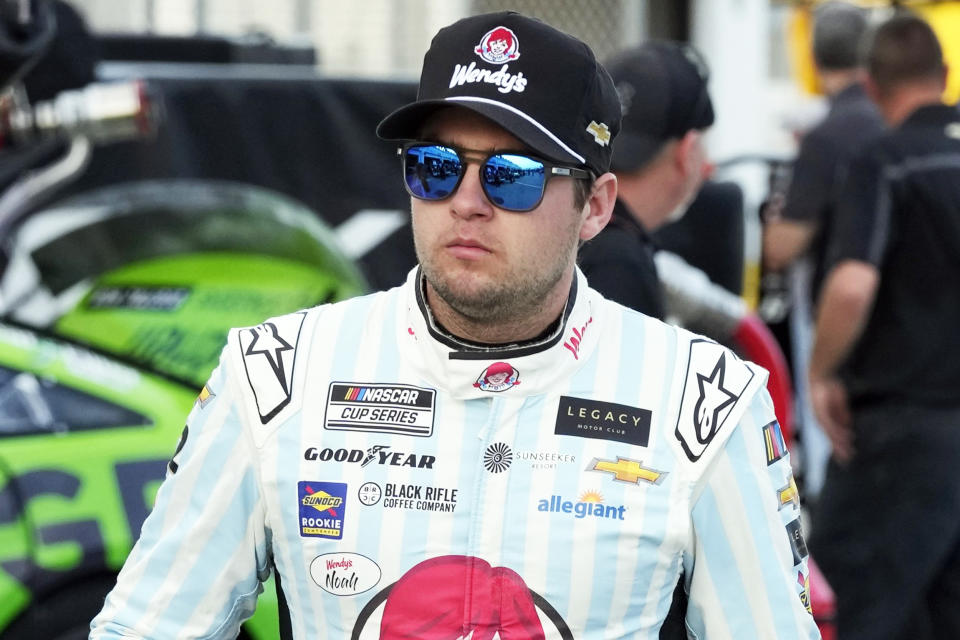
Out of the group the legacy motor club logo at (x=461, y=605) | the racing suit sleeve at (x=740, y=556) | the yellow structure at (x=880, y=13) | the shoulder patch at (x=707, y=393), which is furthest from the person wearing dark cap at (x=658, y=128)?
the yellow structure at (x=880, y=13)

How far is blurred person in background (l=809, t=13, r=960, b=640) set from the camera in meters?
4.57

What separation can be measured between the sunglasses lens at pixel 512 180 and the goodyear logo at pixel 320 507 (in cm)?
41

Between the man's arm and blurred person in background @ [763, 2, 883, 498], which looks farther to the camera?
blurred person in background @ [763, 2, 883, 498]

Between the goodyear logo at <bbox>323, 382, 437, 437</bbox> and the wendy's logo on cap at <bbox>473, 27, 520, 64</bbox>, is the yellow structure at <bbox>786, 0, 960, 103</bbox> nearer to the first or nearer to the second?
the wendy's logo on cap at <bbox>473, 27, 520, 64</bbox>

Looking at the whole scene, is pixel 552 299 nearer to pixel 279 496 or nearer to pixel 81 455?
pixel 279 496

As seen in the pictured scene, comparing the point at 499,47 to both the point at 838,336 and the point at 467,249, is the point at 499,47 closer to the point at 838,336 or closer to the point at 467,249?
the point at 467,249

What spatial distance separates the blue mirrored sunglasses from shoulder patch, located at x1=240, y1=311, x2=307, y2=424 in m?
0.26

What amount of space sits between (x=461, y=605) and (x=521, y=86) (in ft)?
2.12

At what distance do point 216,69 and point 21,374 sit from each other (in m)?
2.36

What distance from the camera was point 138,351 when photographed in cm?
410

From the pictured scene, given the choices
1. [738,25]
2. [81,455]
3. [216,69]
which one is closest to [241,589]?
[81,455]

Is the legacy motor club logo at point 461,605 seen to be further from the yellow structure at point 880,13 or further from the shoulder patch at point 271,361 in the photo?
the yellow structure at point 880,13

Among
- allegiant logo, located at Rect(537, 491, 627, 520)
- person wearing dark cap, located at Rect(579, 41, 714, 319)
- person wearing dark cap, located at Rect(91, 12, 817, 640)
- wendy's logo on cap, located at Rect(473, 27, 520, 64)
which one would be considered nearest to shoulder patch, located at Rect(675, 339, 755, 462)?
person wearing dark cap, located at Rect(91, 12, 817, 640)

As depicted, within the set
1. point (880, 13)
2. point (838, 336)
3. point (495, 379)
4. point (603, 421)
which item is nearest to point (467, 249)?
point (495, 379)
